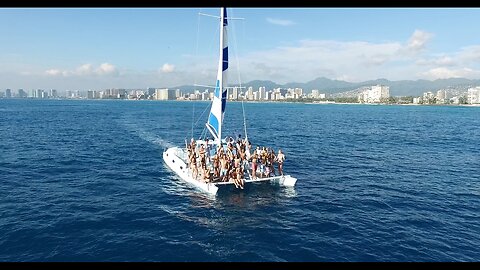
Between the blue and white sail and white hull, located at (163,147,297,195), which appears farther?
the blue and white sail

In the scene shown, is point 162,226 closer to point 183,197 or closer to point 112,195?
point 183,197

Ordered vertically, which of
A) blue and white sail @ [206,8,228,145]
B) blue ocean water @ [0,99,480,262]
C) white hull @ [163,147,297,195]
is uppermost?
blue and white sail @ [206,8,228,145]

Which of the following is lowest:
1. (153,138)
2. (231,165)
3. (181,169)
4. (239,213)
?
(239,213)

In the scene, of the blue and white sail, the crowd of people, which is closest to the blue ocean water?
the crowd of people

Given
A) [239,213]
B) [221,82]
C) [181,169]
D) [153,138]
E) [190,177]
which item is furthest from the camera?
[153,138]

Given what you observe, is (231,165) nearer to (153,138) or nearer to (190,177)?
(190,177)

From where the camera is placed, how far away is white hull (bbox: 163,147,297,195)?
25.3 metres

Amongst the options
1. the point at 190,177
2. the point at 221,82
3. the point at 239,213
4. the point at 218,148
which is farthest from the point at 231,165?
the point at 221,82

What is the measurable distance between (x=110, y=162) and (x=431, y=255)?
1169 inches

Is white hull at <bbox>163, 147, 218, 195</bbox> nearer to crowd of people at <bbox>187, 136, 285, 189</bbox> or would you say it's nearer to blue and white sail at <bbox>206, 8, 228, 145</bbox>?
crowd of people at <bbox>187, 136, 285, 189</bbox>

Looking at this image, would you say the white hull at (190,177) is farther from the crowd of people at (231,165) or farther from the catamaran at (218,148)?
the crowd of people at (231,165)

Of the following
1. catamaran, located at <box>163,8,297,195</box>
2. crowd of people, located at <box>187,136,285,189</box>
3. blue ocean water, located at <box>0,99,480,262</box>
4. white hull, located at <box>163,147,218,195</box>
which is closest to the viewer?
blue ocean water, located at <box>0,99,480,262</box>

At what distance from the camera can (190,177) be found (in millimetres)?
27719
